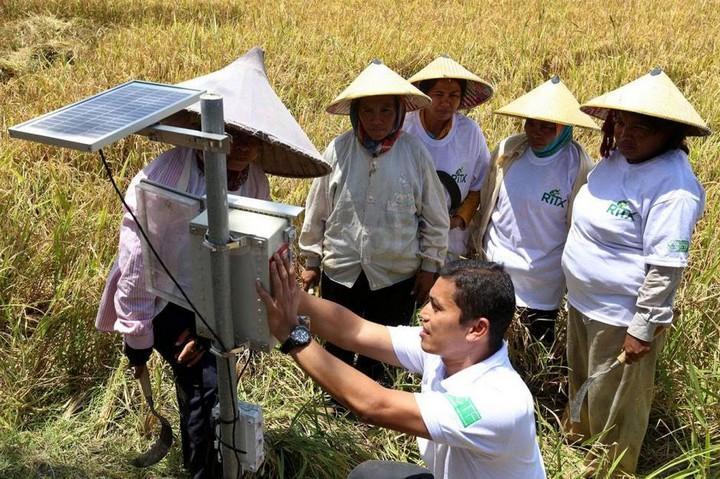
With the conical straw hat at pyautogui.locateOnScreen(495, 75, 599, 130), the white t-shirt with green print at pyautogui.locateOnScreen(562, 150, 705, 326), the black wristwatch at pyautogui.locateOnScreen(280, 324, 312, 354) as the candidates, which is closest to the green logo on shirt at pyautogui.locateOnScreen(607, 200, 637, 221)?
the white t-shirt with green print at pyautogui.locateOnScreen(562, 150, 705, 326)

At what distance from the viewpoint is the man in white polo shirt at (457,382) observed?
5.48ft

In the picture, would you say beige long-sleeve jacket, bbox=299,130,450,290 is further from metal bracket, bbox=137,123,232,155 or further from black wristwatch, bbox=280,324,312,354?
metal bracket, bbox=137,123,232,155

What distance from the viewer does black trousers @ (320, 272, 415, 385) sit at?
9.33 ft

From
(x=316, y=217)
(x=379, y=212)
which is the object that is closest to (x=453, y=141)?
(x=379, y=212)

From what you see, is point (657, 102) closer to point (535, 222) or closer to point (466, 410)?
point (535, 222)

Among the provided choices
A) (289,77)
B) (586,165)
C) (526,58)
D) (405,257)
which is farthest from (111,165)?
(526,58)

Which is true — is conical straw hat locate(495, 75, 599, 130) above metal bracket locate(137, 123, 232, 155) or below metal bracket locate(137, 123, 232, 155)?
below

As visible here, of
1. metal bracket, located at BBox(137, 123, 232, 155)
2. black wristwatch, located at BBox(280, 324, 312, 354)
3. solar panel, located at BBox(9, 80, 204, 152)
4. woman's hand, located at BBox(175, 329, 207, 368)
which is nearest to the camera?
solar panel, located at BBox(9, 80, 204, 152)

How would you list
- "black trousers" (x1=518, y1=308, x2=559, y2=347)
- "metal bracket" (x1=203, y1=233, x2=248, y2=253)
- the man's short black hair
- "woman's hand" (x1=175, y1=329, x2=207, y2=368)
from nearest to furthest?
"metal bracket" (x1=203, y1=233, x2=248, y2=253), the man's short black hair, "woman's hand" (x1=175, y1=329, x2=207, y2=368), "black trousers" (x1=518, y1=308, x2=559, y2=347)

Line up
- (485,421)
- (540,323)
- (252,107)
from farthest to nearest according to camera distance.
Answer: (540,323)
(252,107)
(485,421)

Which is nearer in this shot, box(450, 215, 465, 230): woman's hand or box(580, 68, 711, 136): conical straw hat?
box(580, 68, 711, 136): conical straw hat

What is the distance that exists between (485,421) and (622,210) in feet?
3.46

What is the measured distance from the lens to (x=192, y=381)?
85.4 inches

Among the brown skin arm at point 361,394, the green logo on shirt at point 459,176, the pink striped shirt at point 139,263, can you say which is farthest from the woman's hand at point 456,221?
the brown skin arm at point 361,394
